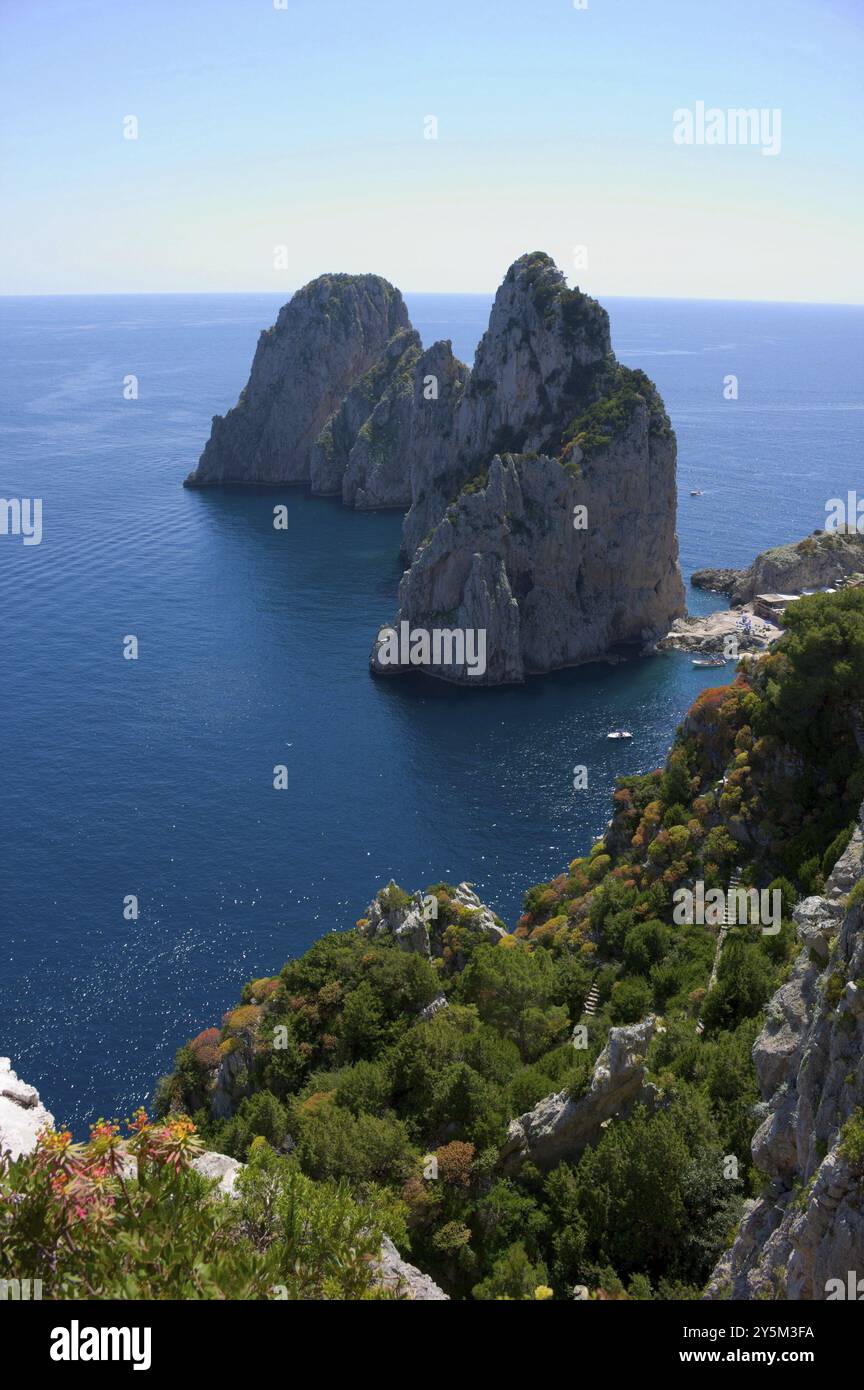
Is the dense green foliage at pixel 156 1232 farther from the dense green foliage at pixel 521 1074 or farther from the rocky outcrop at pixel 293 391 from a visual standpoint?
the rocky outcrop at pixel 293 391

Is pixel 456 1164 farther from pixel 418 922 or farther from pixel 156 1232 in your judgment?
pixel 418 922

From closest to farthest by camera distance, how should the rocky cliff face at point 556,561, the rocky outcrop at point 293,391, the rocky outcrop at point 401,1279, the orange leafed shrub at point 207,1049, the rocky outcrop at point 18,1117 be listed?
the rocky outcrop at point 401,1279 → the rocky outcrop at point 18,1117 → the orange leafed shrub at point 207,1049 → the rocky cliff face at point 556,561 → the rocky outcrop at point 293,391

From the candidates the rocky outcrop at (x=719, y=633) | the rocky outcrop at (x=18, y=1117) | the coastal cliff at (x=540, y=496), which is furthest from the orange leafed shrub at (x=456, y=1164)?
the rocky outcrop at (x=719, y=633)

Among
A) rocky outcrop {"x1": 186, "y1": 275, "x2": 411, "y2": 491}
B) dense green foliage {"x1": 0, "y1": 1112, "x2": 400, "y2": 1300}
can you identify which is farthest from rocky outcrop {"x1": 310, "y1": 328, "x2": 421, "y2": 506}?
dense green foliage {"x1": 0, "y1": 1112, "x2": 400, "y2": 1300}

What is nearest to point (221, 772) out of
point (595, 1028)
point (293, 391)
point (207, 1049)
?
point (207, 1049)

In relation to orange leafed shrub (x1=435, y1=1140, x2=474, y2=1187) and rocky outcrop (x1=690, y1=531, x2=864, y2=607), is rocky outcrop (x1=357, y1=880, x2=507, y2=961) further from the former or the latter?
rocky outcrop (x1=690, y1=531, x2=864, y2=607)

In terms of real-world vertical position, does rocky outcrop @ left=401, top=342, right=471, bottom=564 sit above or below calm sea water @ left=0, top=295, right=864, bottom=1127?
above
